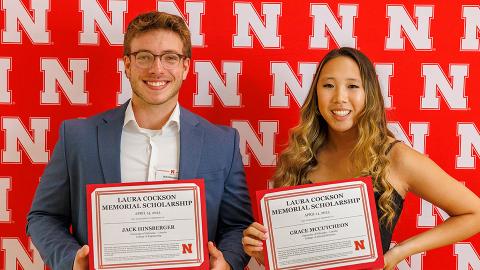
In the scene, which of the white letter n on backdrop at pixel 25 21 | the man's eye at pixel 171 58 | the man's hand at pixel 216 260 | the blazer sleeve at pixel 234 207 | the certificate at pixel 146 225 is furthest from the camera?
the white letter n on backdrop at pixel 25 21

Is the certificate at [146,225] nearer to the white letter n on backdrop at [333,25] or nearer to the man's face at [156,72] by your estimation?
the man's face at [156,72]

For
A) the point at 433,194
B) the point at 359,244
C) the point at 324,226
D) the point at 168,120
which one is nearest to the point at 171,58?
the point at 168,120

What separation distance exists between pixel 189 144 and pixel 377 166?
2.39ft

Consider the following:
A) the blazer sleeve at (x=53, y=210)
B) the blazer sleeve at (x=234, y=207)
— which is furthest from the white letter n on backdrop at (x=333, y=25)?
the blazer sleeve at (x=53, y=210)

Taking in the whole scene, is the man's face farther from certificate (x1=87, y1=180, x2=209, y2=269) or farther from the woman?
the woman

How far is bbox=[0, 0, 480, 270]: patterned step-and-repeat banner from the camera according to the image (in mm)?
2562

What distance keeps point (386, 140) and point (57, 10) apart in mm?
1620

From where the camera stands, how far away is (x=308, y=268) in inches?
74.0

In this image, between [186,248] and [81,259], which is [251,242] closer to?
[186,248]

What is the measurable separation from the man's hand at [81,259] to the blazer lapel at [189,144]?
0.44 m

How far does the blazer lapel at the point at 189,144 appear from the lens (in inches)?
82.4

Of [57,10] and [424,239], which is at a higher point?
[57,10]

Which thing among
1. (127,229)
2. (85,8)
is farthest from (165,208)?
(85,8)

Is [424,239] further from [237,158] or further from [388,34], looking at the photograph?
[388,34]
